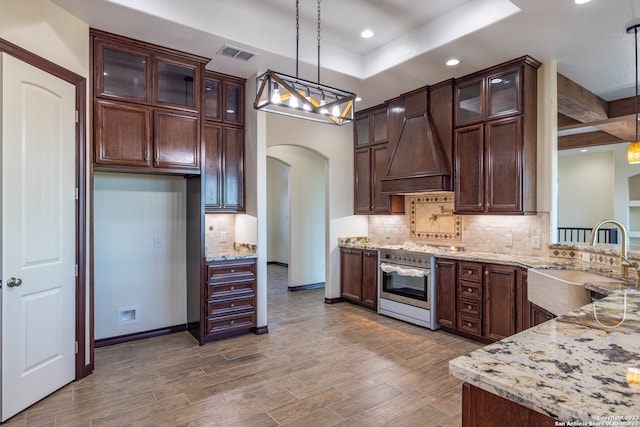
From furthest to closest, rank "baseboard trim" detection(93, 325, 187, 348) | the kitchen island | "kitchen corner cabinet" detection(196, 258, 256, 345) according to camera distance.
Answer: "kitchen corner cabinet" detection(196, 258, 256, 345)
"baseboard trim" detection(93, 325, 187, 348)
the kitchen island

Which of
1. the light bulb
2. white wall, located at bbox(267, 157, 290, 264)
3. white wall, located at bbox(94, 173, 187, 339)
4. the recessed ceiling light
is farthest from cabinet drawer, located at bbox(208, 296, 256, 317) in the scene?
white wall, located at bbox(267, 157, 290, 264)

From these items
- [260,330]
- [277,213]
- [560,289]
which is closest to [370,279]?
[260,330]

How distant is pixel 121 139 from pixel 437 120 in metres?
3.62

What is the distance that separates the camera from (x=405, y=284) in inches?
188

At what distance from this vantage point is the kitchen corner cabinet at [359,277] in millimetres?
5275

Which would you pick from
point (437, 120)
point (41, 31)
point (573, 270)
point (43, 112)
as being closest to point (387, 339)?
point (573, 270)

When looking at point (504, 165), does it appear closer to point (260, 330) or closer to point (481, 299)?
point (481, 299)

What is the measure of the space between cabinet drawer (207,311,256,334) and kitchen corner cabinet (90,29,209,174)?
65.2 inches

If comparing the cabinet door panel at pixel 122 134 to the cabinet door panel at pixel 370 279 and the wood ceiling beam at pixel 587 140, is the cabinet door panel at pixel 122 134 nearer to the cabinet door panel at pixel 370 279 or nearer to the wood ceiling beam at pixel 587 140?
the cabinet door panel at pixel 370 279

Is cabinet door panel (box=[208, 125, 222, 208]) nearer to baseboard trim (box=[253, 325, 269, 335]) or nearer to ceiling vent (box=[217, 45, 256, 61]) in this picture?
ceiling vent (box=[217, 45, 256, 61])

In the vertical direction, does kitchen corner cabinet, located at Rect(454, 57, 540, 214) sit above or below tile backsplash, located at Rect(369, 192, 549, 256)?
above

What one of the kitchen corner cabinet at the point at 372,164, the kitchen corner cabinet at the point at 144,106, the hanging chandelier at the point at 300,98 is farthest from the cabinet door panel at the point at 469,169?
the kitchen corner cabinet at the point at 144,106

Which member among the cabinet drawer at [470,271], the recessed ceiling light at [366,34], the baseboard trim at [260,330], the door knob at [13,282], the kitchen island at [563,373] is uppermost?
the recessed ceiling light at [366,34]

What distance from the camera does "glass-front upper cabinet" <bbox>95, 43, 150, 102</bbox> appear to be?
3363 mm
